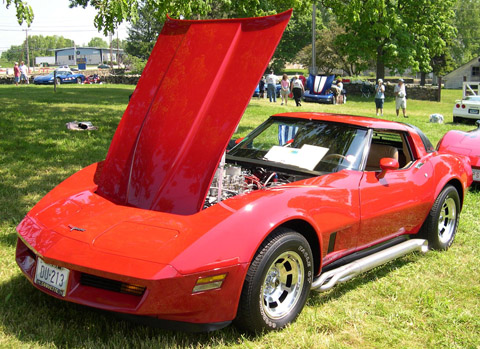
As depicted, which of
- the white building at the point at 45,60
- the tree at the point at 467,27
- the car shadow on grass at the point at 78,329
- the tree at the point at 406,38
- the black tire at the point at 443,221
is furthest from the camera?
the white building at the point at 45,60

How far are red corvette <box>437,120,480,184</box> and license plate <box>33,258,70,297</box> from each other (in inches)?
240

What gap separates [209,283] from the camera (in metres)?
2.87

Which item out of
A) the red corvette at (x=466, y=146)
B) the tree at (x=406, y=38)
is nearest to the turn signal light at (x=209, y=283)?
the red corvette at (x=466, y=146)

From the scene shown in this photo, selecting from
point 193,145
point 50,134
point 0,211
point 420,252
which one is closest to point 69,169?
point 0,211

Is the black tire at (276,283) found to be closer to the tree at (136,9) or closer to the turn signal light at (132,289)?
the turn signal light at (132,289)

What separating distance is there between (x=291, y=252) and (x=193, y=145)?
3.39ft

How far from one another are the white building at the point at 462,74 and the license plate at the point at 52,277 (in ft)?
218

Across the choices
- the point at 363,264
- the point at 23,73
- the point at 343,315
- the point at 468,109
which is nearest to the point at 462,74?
the point at 468,109

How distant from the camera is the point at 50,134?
10.6m

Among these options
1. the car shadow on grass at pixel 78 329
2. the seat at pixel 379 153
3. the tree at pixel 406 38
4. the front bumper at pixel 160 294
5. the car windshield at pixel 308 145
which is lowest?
the car shadow on grass at pixel 78 329

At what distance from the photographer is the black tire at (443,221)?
4898mm

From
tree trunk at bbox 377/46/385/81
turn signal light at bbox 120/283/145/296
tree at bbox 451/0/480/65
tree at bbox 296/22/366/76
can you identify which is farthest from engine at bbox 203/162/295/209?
tree at bbox 451/0/480/65

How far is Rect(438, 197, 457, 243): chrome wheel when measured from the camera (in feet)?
17.1

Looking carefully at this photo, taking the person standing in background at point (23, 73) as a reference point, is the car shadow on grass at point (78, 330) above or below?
below
